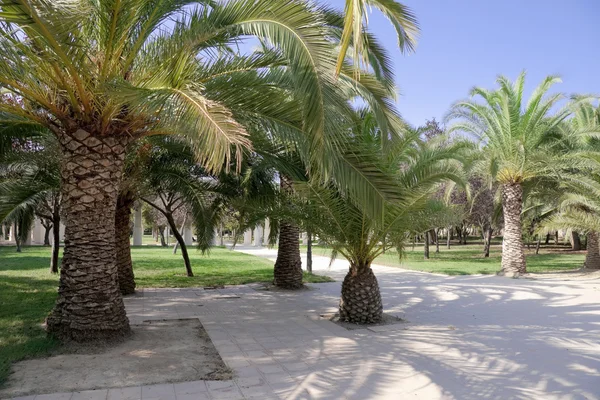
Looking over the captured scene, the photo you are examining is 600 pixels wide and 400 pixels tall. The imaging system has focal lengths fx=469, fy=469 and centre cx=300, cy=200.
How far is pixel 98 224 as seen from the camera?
6324 millimetres

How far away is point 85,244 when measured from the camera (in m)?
6.25

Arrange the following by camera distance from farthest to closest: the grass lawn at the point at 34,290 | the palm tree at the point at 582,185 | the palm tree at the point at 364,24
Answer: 1. the palm tree at the point at 582,185
2. the grass lawn at the point at 34,290
3. the palm tree at the point at 364,24

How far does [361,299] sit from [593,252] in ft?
42.8

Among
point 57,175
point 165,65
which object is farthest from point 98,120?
point 57,175

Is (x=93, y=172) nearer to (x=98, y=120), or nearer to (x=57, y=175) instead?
(x=98, y=120)

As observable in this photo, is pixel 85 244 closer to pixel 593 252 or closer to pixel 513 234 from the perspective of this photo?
pixel 513 234

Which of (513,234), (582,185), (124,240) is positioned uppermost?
(582,185)

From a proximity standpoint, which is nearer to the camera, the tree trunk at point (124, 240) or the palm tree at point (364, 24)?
the palm tree at point (364, 24)

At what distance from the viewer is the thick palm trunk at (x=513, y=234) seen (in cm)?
1557

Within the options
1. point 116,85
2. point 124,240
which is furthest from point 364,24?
point 124,240

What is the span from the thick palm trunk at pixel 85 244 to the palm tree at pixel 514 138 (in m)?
12.6

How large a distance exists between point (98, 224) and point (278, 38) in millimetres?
3476

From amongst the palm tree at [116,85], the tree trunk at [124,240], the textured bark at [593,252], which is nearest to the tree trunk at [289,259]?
the tree trunk at [124,240]

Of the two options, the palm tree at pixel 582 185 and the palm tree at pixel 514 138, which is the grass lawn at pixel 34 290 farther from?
the palm tree at pixel 582 185
